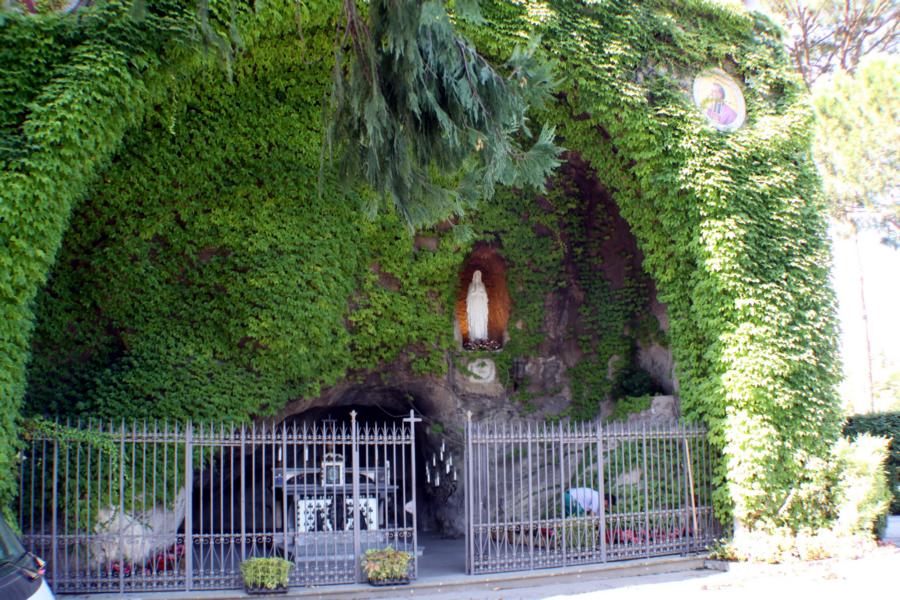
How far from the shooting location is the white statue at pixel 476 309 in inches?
541

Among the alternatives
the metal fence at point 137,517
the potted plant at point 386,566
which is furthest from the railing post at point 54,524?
the potted plant at point 386,566

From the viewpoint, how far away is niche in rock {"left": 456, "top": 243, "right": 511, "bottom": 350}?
13.8 m

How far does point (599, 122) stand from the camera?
1159 cm

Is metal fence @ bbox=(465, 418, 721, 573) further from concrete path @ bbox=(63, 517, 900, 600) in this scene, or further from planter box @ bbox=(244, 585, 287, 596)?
planter box @ bbox=(244, 585, 287, 596)

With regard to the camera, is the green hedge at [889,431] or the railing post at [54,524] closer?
the railing post at [54,524]

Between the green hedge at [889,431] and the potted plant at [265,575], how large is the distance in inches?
420

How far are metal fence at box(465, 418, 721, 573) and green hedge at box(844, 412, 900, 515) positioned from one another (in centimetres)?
A: 487

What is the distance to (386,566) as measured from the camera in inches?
336

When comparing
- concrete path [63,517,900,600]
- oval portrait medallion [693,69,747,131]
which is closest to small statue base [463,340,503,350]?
concrete path [63,517,900,600]

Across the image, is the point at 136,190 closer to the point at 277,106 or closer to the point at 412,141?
the point at 277,106

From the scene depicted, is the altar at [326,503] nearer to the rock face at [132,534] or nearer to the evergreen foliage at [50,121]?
the rock face at [132,534]

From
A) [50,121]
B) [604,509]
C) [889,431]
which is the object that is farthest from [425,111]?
[889,431]

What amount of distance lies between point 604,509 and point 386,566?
333 cm

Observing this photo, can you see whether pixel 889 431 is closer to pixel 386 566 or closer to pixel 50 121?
pixel 386 566
